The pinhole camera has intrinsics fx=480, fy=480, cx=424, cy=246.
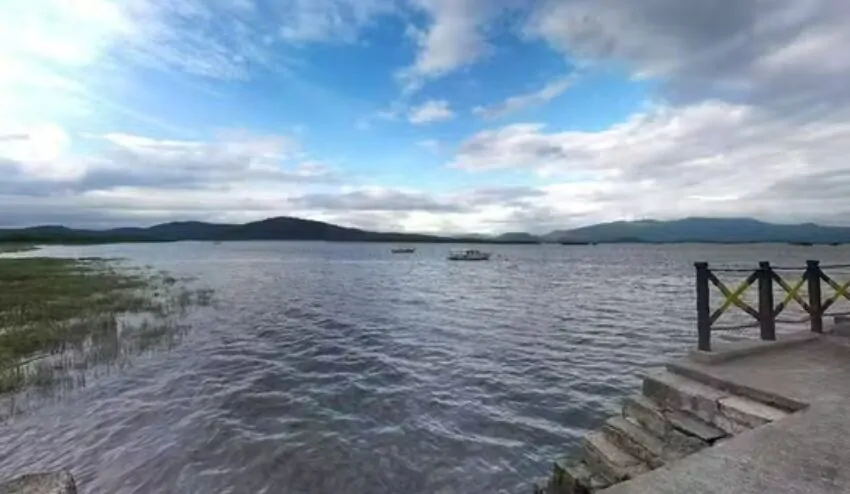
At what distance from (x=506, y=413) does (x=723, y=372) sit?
190 inches

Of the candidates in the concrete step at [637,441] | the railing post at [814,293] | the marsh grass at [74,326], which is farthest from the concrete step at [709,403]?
the marsh grass at [74,326]

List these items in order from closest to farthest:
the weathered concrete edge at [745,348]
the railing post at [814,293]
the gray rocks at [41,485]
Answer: the gray rocks at [41,485] < the weathered concrete edge at [745,348] < the railing post at [814,293]

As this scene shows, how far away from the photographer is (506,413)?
35.4ft

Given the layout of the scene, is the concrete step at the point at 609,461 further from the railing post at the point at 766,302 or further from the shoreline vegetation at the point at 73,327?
the shoreline vegetation at the point at 73,327

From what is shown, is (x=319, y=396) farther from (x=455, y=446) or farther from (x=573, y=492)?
(x=573, y=492)

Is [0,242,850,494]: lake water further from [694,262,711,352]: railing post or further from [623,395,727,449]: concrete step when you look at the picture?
A: [694,262,711,352]: railing post

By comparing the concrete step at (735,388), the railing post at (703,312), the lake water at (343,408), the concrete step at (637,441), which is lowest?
the lake water at (343,408)

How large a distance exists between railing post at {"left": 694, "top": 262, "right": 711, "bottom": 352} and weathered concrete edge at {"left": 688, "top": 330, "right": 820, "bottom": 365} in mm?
228

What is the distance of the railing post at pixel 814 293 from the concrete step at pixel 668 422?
16.0ft

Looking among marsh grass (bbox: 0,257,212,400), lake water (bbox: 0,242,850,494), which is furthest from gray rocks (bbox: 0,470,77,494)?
marsh grass (bbox: 0,257,212,400)

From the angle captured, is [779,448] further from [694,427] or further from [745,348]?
[745,348]

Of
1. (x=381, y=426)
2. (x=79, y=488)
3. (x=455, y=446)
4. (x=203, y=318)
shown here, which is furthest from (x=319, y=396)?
(x=203, y=318)

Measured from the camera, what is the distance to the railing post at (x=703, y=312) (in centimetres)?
836

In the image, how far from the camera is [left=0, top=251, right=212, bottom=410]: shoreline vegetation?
13102 mm
